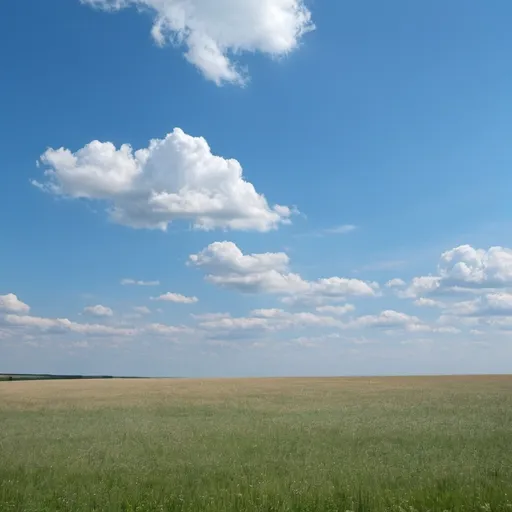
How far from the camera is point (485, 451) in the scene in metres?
19.5

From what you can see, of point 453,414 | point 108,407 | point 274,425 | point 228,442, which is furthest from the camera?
point 108,407

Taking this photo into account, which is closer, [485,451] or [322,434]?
[485,451]

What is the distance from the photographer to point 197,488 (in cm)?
1504

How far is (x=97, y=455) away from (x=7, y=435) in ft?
25.2

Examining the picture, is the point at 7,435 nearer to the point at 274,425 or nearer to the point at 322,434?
the point at 274,425

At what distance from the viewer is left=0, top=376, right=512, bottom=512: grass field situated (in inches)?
546

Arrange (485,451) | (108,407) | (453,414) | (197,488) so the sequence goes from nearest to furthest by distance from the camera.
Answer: (197,488) → (485,451) → (453,414) → (108,407)

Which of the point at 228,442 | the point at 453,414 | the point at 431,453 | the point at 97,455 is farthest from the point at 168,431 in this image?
the point at 453,414

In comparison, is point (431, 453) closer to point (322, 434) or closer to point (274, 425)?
point (322, 434)

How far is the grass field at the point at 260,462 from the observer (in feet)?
45.5

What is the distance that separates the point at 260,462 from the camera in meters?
18.4

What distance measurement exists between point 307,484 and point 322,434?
9463 millimetres

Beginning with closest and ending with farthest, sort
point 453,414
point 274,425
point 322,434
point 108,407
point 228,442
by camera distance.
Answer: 1. point 228,442
2. point 322,434
3. point 274,425
4. point 453,414
5. point 108,407

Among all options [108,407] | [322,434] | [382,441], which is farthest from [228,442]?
[108,407]
